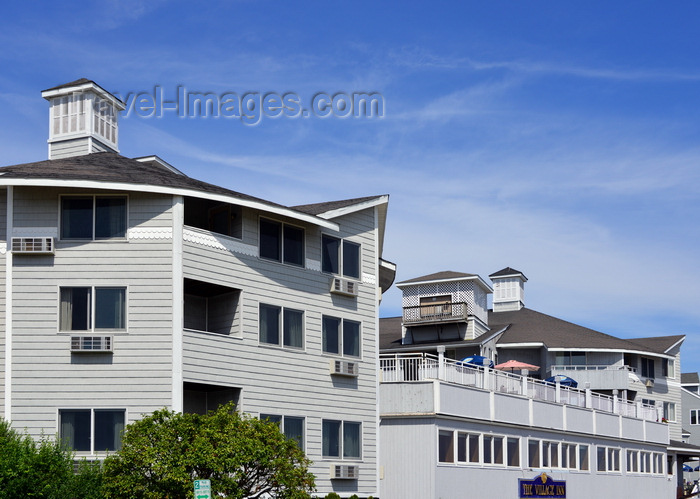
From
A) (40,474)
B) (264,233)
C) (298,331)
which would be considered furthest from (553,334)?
(40,474)

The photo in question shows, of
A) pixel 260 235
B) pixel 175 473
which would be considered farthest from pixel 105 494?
pixel 260 235

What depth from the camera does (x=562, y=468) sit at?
42.3 m

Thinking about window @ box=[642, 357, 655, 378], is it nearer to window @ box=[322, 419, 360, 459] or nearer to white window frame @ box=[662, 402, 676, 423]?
white window frame @ box=[662, 402, 676, 423]

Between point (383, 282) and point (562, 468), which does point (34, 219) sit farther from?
point (562, 468)

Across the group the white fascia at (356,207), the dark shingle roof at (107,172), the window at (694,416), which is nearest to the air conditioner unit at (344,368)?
the white fascia at (356,207)

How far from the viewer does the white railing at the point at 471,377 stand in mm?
34594

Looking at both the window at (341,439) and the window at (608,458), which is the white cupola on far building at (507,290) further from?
the window at (341,439)

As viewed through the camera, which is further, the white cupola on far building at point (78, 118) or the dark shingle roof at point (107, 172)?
the white cupola on far building at point (78, 118)

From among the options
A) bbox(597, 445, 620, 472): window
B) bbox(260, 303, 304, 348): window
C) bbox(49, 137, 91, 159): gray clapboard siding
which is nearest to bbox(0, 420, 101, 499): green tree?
bbox(260, 303, 304, 348): window

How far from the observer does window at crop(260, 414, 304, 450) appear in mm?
30453

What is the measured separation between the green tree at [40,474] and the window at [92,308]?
11.8ft

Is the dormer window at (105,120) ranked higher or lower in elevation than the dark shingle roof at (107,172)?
higher

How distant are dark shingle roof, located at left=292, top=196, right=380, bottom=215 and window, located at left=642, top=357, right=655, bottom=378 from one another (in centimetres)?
3322

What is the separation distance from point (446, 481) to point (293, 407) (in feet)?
22.1
